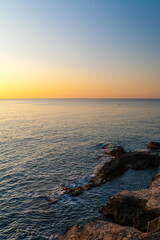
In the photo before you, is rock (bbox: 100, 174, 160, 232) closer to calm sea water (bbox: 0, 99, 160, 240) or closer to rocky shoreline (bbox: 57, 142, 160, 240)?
rocky shoreline (bbox: 57, 142, 160, 240)

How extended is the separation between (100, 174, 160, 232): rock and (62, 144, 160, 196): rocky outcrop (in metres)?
4.74

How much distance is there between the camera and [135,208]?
560 inches

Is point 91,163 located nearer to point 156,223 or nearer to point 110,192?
point 110,192

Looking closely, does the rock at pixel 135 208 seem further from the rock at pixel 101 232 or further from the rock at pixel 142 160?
the rock at pixel 142 160

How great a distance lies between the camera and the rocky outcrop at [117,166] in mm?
20117

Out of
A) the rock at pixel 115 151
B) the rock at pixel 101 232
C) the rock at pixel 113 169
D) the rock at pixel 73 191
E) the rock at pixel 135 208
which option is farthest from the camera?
the rock at pixel 115 151

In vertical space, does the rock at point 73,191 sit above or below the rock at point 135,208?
below

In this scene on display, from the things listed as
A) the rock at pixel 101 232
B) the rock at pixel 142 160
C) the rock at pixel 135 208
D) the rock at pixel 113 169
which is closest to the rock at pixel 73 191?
the rock at pixel 135 208

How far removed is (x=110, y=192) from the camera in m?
19.1

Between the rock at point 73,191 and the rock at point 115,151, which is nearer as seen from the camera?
the rock at point 73,191

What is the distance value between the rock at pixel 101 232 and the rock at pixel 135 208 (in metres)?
1.86

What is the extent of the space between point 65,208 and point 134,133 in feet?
124

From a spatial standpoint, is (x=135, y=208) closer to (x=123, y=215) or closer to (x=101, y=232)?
(x=123, y=215)

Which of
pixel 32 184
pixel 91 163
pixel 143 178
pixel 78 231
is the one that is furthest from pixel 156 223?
pixel 91 163
